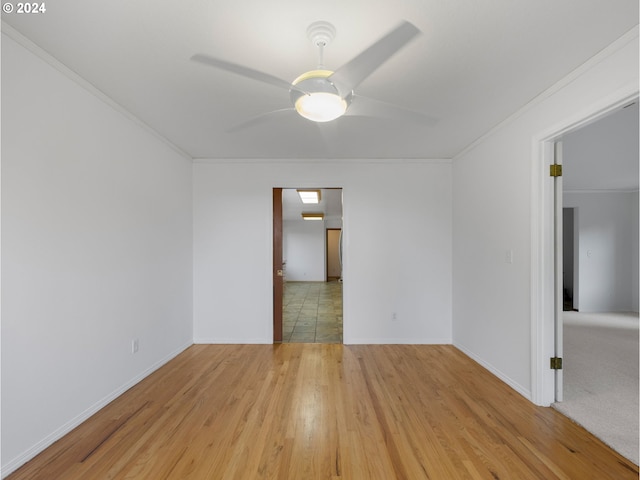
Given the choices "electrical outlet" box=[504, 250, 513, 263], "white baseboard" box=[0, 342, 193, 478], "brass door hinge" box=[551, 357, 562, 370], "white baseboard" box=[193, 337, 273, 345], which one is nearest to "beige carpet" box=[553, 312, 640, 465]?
"brass door hinge" box=[551, 357, 562, 370]

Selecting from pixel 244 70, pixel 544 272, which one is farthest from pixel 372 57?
pixel 544 272

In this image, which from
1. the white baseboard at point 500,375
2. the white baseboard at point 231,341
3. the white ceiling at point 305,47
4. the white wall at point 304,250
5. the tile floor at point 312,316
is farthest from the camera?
the white wall at point 304,250

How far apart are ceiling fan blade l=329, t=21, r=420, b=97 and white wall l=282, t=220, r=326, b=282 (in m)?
8.99

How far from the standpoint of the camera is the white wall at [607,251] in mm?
5879

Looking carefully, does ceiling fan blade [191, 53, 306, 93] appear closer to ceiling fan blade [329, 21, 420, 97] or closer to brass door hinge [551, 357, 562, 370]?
ceiling fan blade [329, 21, 420, 97]

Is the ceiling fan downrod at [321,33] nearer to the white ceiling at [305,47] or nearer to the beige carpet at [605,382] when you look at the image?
the white ceiling at [305,47]

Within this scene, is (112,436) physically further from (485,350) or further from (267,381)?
(485,350)

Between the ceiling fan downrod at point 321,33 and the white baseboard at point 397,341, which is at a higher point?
the ceiling fan downrod at point 321,33

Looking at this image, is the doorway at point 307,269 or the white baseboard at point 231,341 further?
the doorway at point 307,269

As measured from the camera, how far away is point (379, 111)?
248cm

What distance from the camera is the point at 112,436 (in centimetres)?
195

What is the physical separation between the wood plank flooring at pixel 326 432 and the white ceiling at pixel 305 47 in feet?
7.96

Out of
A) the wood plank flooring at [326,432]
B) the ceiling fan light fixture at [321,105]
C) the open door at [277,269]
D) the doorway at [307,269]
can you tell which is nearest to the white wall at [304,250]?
the doorway at [307,269]

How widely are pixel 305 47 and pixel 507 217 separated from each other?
2.29 m
